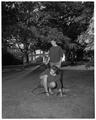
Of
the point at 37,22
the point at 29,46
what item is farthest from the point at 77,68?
the point at 37,22

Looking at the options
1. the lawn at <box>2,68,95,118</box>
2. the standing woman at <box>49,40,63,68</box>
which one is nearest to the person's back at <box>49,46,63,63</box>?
the standing woman at <box>49,40,63,68</box>

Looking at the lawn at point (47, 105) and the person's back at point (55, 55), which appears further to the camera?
the person's back at point (55, 55)

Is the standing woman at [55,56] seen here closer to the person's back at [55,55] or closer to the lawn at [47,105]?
the person's back at [55,55]

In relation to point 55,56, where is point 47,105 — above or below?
below

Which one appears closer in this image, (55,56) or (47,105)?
(47,105)

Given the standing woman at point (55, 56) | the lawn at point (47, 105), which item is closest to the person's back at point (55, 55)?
the standing woman at point (55, 56)

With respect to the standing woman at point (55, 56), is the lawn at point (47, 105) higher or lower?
lower

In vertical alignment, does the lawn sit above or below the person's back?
below

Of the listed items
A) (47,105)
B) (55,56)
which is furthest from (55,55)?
(47,105)

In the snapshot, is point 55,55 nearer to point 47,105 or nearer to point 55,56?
point 55,56

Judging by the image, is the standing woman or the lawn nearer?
the lawn

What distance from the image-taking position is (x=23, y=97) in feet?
14.4

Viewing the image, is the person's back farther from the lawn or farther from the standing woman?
the lawn

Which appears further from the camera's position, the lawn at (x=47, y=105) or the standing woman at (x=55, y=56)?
the standing woman at (x=55, y=56)
